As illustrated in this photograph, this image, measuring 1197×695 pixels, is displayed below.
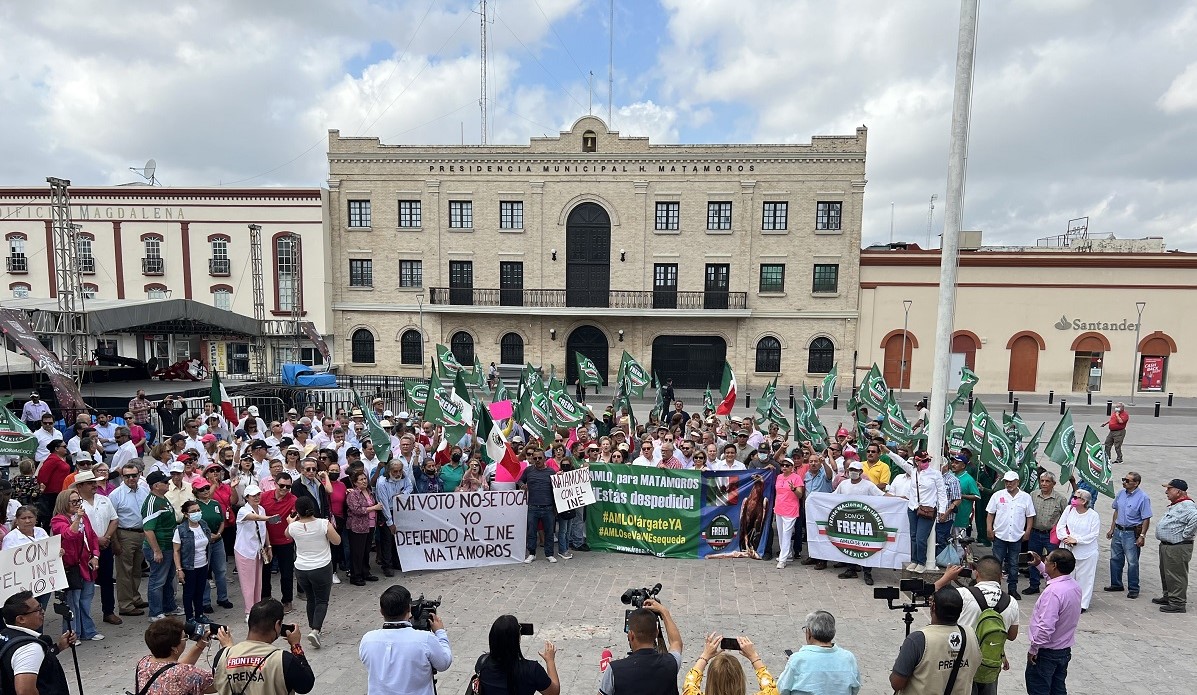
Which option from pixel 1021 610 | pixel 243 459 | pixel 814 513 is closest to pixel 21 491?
pixel 243 459

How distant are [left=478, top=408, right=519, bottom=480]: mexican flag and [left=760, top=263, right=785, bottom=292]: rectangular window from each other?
2429 centimetres

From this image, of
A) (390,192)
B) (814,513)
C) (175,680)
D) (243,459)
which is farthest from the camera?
(390,192)

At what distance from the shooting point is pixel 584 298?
34.1m

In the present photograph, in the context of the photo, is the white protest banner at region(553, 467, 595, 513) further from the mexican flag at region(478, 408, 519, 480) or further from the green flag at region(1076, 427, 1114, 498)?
the green flag at region(1076, 427, 1114, 498)

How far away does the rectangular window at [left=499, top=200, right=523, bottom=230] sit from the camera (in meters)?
33.8

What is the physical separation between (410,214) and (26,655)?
32349 mm

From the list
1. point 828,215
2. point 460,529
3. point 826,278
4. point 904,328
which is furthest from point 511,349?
point 460,529

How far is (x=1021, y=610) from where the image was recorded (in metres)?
7.76

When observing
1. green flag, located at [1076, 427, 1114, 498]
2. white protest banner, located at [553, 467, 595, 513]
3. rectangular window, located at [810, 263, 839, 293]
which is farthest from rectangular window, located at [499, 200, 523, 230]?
green flag, located at [1076, 427, 1114, 498]

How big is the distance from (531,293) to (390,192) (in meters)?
9.28

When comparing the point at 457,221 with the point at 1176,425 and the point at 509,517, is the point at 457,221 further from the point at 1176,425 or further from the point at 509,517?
the point at 1176,425

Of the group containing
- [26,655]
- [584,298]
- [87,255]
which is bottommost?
[26,655]

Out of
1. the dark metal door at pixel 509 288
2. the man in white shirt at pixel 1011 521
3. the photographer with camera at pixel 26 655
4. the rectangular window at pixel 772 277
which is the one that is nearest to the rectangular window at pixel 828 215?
the rectangular window at pixel 772 277

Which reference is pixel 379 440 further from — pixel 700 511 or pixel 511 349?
pixel 511 349
